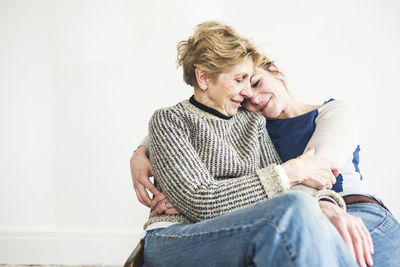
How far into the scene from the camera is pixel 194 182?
1.04 m

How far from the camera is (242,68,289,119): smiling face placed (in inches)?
56.7

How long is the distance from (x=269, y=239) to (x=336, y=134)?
0.63 m

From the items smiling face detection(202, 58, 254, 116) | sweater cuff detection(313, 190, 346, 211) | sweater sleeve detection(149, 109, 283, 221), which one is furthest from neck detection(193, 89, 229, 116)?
sweater cuff detection(313, 190, 346, 211)

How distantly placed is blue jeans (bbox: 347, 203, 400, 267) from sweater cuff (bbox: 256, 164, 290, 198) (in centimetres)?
29

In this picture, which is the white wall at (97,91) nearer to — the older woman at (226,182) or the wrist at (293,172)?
the older woman at (226,182)

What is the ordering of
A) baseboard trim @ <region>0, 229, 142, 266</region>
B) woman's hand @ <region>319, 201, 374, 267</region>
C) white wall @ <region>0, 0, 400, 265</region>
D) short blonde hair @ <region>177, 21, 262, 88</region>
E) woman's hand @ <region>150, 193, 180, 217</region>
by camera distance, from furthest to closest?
1. baseboard trim @ <region>0, 229, 142, 266</region>
2. white wall @ <region>0, 0, 400, 265</region>
3. short blonde hair @ <region>177, 21, 262, 88</region>
4. woman's hand @ <region>150, 193, 180, 217</region>
5. woman's hand @ <region>319, 201, 374, 267</region>

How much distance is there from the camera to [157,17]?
2184 mm

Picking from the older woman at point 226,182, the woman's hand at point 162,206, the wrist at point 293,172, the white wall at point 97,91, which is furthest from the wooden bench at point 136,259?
the white wall at point 97,91

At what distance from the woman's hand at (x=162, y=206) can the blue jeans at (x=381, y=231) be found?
23.5 inches

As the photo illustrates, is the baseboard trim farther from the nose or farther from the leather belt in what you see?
the leather belt

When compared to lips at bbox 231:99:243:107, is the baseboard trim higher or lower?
lower

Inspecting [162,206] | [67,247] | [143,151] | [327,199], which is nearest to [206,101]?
[143,151]

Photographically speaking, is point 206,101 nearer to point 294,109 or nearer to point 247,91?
point 247,91

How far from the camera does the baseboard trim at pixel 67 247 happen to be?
7.52 feet
